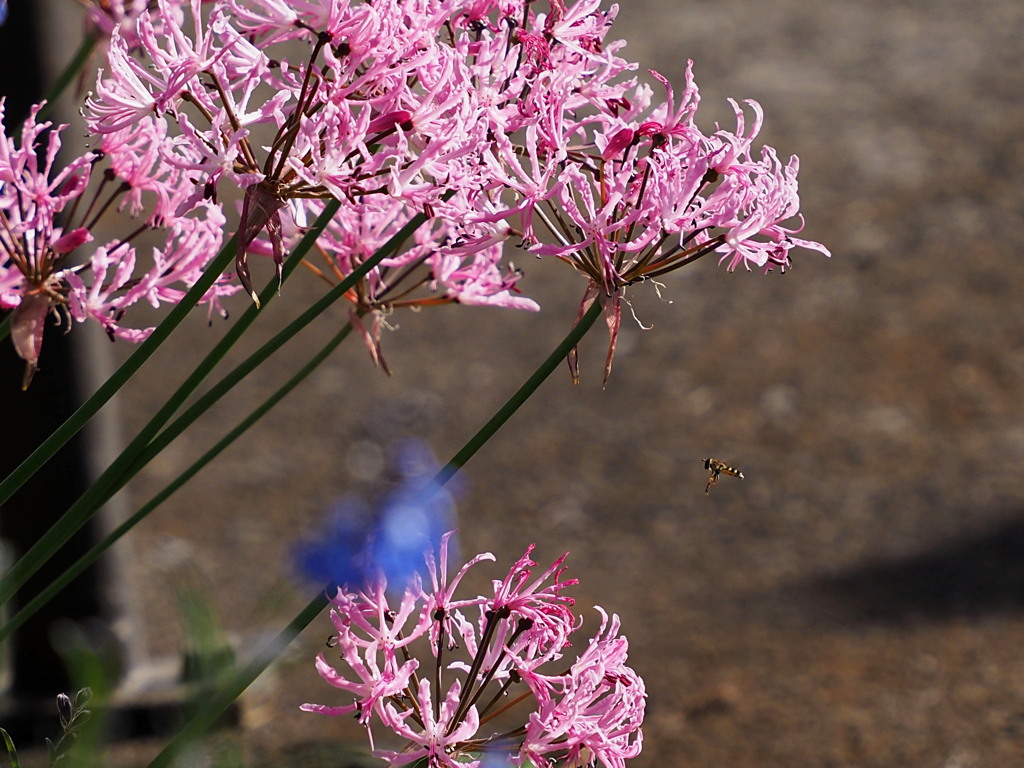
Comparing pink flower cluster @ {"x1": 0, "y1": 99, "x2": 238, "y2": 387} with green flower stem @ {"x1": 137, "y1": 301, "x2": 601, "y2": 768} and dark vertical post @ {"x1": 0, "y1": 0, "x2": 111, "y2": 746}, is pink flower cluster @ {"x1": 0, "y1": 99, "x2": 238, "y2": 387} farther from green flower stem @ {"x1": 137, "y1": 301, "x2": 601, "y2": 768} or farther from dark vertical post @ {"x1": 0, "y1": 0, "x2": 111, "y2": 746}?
dark vertical post @ {"x1": 0, "y1": 0, "x2": 111, "y2": 746}

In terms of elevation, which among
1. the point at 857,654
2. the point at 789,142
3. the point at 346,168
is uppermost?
the point at 346,168

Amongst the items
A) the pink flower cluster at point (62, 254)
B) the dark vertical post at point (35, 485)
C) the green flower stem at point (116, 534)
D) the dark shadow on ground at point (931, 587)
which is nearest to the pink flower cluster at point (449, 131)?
the pink flower cluster at point (62, 254)

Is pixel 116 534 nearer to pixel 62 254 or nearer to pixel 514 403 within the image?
pixel 62 254

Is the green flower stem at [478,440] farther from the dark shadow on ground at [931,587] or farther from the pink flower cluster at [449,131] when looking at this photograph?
the dark shadow on ground at [931,587]

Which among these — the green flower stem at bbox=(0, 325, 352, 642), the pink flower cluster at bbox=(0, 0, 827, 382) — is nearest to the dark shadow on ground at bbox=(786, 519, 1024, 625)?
the green flower stem at bbox=(0, 325, 352, 642)

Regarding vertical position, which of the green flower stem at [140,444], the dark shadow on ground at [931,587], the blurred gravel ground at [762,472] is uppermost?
the green flower stem at [140,444]

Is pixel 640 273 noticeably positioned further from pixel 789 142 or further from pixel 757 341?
pixel 789 142

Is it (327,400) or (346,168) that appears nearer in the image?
(346,168)

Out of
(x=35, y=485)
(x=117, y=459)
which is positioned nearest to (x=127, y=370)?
(x=117, y=459)

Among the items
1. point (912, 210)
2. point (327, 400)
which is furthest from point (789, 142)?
point (327, 400)
